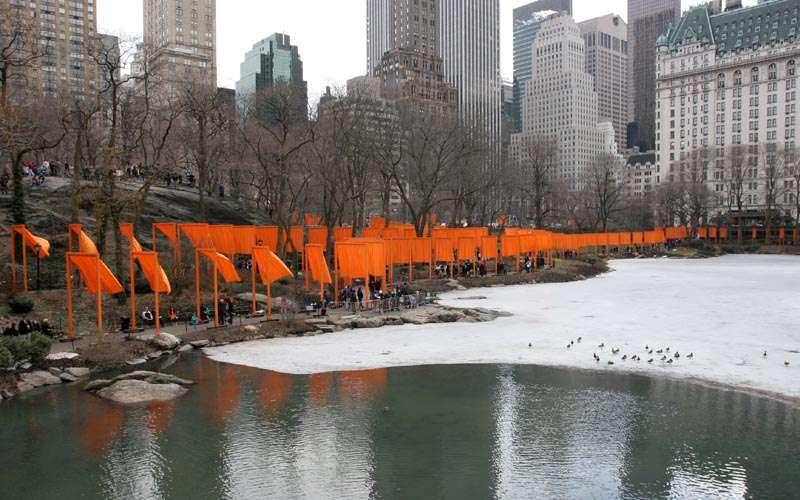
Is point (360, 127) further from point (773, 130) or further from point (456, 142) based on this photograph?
point (773, 130)

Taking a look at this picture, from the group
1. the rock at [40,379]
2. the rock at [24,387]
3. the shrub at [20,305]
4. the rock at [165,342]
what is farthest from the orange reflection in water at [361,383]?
the shrub at [20,305]

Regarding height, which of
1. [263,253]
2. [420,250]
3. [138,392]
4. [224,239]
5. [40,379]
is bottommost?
[138,392]

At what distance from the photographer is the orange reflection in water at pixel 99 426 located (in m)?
15.8

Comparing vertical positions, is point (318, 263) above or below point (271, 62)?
below

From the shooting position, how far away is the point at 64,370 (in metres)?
21.9

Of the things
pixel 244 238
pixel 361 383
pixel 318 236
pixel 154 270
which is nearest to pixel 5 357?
pixel 154 270

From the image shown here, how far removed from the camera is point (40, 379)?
21.0 m

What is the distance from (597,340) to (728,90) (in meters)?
147

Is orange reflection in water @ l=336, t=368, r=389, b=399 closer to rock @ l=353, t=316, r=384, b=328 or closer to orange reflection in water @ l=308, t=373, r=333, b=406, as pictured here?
orange reflection in water @ l=308, t=373, r=333, b=406

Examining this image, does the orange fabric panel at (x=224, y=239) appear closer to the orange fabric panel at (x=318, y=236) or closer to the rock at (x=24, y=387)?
the orange fabric panel at (x=318, y=236)

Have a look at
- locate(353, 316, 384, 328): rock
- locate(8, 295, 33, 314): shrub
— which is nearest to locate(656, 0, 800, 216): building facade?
Answer: locate(353, 316, 384, 328): rock

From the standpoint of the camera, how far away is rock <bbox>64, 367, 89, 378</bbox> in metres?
21.9

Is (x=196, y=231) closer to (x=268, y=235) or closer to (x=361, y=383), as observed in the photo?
(x=268, y=235)

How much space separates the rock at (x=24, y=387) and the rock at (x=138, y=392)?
2505 millimetres
